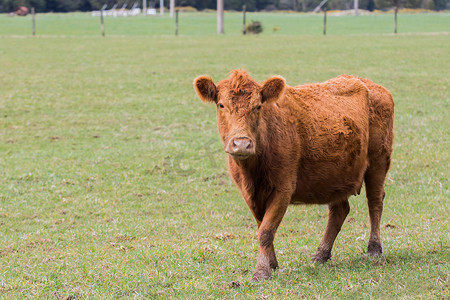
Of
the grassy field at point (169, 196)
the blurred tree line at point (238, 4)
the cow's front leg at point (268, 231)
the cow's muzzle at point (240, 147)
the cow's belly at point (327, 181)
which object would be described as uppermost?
the blurred tree line at point (238, 4)

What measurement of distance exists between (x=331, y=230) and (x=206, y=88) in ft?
8.51

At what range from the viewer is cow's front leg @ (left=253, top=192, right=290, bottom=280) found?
255 inches

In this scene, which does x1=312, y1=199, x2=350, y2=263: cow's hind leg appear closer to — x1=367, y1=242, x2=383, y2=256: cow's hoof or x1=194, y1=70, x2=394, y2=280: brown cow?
x1=194, y1=70, x2=394, y2=280: brown cow

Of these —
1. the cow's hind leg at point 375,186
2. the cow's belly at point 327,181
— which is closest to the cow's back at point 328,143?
the cow's belly at point 327,181

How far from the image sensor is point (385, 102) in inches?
322

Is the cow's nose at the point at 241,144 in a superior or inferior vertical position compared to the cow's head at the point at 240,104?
inferior

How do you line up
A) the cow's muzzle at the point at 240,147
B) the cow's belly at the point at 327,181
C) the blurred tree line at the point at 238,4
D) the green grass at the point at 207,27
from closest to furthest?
the cow's muzzle at the point at 240,147 < the cow's belly at the point at 327,181 < the green grass at the point at 207,27 < the blurred tree line at the point at 238,4

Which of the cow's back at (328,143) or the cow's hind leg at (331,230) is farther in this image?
the cow's hind leg at (331,230)

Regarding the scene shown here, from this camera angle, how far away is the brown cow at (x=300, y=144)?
6461 millimetres

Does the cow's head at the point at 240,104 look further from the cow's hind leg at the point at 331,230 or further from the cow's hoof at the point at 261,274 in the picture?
the cow's hind leg at the point at 331,230

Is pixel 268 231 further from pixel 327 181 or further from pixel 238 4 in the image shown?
pixel 238 4

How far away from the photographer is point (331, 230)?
25.4 ft

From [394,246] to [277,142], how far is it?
98.8 inches

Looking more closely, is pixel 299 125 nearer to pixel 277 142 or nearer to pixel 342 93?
pixel 277 142
